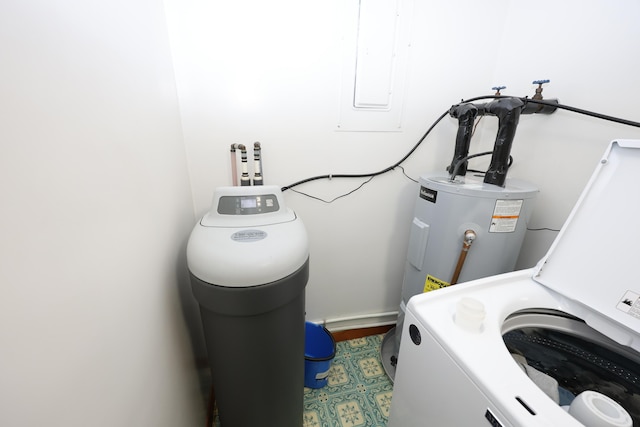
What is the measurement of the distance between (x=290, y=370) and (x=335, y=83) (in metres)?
1.18

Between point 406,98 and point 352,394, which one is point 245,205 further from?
point 352,394

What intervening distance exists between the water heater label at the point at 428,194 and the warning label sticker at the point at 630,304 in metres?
0.55

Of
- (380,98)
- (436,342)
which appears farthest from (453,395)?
(380,98)

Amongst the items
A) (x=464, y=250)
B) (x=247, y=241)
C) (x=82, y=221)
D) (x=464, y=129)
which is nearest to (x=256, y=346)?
(x=247, y=241)

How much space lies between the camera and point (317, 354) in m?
1.33

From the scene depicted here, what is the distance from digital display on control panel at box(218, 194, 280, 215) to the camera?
866mm

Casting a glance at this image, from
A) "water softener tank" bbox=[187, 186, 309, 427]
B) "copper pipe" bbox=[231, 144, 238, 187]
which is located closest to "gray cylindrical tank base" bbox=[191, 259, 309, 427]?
"water softener tank" bbox=[187, 186, 309, 427]

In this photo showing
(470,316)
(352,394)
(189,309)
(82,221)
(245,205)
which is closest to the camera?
(82,221)

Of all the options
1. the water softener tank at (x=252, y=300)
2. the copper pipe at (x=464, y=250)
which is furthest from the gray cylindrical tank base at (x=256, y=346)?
the copper pipe at (x=464, y=250)

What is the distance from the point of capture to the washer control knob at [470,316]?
542mm

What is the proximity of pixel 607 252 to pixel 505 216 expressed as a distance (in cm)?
30

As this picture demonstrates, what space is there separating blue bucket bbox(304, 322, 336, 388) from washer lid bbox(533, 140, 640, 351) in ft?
3.24

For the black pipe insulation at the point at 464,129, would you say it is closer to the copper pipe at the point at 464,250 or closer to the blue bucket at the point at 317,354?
the copper pipe at the point at 464,250

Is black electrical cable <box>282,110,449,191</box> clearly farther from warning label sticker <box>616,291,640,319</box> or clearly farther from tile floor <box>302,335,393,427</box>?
tile floor <box>302,335,393,427</box>
